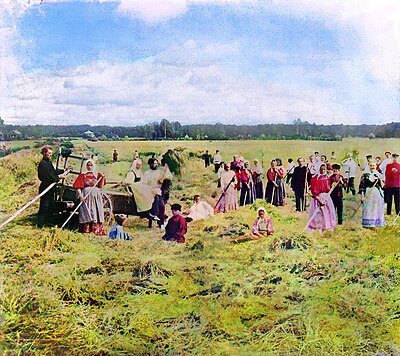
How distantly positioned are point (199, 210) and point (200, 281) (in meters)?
0.60

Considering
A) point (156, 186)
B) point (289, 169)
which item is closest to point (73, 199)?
point (156, 186)

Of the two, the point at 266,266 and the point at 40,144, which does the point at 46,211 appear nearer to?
the point at 40,144

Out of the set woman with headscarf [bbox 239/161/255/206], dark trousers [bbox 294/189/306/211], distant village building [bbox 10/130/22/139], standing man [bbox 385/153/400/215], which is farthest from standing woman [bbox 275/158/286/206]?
distant village building [bbox 10/130/22/139]

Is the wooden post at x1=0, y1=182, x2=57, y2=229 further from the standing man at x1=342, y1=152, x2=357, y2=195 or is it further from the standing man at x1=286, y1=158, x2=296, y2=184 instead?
the standing man at x1=342, y1=152, x2=357, y2=195

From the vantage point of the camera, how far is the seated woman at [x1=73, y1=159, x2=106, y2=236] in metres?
4.06

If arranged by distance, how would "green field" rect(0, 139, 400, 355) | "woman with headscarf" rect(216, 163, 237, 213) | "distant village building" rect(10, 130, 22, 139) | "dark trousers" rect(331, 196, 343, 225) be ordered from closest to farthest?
"green field" rect(0, 139, 400, 355) → "distant village building" rect(10, 130, 22, 139) → "woman with headscarf" rect(216, 163, 237, 213) → "dark trousers" rect(331, 196, 343, 225)

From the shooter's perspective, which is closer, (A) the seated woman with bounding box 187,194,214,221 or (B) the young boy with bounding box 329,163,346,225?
(A) the seated woman with bounding box 187,194,214,221

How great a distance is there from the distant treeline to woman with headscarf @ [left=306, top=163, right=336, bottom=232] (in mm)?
332

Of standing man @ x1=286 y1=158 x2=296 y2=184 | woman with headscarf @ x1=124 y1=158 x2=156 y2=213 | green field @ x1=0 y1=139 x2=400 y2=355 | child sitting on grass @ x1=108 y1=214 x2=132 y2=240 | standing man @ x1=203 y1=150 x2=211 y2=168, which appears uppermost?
standing man @ x1=203 y1=150 x2=211 y2=168

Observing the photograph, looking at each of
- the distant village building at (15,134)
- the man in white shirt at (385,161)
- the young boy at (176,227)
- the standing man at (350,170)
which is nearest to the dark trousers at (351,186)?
the standing man at (350,170)

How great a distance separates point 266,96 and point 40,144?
6.47 feet

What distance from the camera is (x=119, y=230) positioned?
406 centimetres

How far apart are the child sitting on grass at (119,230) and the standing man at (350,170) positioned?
1.98m

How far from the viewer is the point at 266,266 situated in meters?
4.02
